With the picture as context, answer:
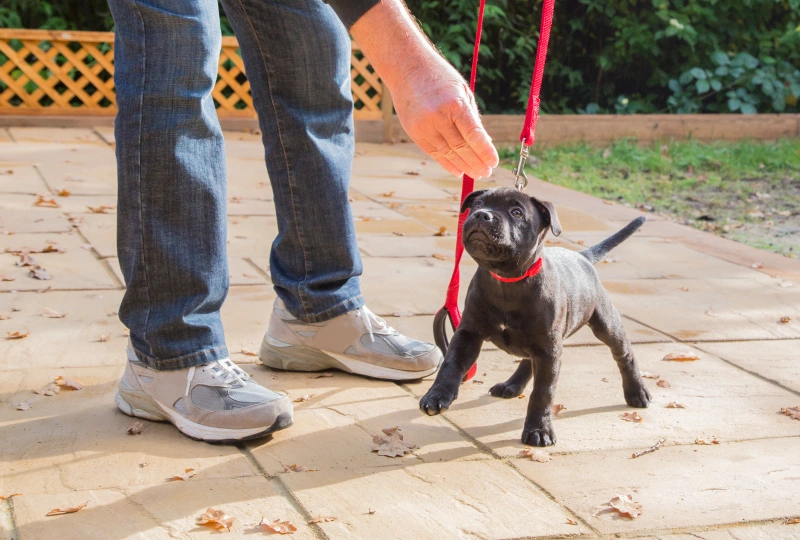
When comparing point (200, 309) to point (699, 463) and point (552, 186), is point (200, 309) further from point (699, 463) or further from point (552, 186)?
point (552, 186)

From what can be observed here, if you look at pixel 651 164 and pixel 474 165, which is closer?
pixel 474 165

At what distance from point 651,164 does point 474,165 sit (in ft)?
19.8

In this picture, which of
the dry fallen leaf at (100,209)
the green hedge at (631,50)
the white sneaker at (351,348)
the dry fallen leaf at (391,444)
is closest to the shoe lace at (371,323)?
the white sneaker at (351,348)

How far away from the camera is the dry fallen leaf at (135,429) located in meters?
2.19

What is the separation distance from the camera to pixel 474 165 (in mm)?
1664

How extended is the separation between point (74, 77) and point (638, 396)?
7399mm

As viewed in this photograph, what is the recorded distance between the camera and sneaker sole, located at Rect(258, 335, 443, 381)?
262 centimetres

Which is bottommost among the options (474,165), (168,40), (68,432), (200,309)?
(68,432)

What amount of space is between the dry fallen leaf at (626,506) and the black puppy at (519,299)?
0.31 metres

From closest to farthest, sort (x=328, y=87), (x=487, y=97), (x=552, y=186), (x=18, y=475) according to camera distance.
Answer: (x=18, y=475) → (x=328, y=87) → (x=552, y=186) → (x=487, y=97)

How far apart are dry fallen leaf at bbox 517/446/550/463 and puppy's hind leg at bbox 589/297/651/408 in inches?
17.3

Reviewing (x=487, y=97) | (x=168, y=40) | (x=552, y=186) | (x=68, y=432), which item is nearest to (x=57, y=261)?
(x=68, y=432)

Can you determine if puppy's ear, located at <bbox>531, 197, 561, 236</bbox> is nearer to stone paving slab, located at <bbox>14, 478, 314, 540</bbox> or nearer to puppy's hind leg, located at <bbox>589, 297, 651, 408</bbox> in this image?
puppy's hind leg, located at <bbox>589, 297, 651, 408</bbox>

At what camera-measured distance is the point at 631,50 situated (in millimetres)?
9195
